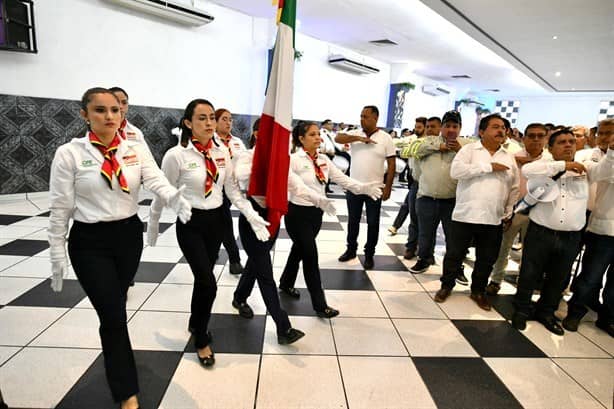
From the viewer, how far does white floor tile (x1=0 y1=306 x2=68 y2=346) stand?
2.13 metres

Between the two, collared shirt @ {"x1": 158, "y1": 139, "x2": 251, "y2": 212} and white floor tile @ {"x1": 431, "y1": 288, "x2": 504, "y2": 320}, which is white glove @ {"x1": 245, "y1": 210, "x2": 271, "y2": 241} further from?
white floor tile @ {"x1": 431, "y1": 288, "x2": 504, "y2": 320}

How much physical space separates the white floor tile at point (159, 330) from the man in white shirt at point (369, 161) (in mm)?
1835

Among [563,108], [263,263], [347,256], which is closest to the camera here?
[263,263]

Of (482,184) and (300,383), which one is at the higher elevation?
(482,184)

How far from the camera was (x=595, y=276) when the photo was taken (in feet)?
8.41

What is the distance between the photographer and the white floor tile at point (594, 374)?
198 cm

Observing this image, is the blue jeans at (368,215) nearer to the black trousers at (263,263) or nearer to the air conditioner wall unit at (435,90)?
the black trousers at (263,263)

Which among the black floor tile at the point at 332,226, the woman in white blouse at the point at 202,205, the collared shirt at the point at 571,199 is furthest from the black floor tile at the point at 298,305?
the black floor tile at the point at 332,226

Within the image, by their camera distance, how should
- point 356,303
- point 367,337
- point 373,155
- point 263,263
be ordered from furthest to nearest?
point 373,155 → point 356,303 → point 367,337 → point 263,263

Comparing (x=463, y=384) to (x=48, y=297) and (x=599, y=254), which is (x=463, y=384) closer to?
(x=599, y=254)

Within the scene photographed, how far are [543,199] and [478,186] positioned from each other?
1.39ft

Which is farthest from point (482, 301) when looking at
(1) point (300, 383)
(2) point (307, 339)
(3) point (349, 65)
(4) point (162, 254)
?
(3) point (349, 65)

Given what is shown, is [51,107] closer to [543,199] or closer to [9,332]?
[9,332]

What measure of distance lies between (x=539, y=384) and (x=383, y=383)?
901 mm
